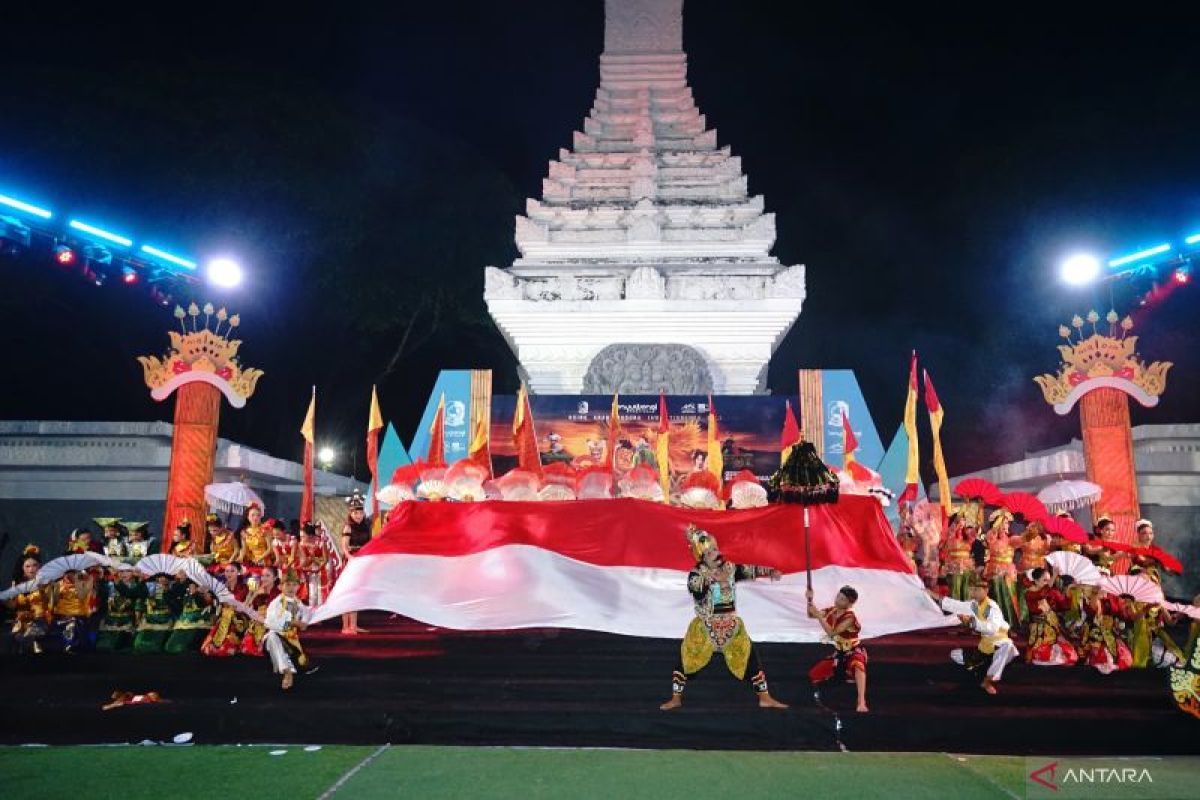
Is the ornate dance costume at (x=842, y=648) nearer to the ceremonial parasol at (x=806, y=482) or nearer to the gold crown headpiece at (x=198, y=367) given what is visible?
the ceremonial parasol at (x=806, y=482)

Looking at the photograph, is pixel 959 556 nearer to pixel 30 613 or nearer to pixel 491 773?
pixel 491 773

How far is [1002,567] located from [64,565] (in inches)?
407

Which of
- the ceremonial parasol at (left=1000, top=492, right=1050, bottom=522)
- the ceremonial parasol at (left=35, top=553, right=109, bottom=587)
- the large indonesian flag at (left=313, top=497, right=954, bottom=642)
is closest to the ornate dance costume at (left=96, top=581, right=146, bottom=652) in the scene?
the ceremonial parasol at (left=35, top=553, right=109, bottom=587)

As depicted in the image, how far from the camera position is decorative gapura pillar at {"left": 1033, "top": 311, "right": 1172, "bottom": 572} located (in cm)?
1148

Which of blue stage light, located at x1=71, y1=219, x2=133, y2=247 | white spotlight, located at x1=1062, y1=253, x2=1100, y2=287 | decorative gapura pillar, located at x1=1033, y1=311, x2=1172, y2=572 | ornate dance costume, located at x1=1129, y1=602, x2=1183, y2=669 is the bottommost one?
ornate dance costume, located at x1=1129, y1=602, x2=1183, y2=669

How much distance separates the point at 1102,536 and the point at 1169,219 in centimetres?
1338

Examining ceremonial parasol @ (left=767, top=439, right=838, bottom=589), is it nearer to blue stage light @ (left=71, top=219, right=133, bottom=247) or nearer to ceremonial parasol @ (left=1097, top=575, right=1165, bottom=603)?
ceremonial parasol @ (left=1097, top=575, right=1165, bottom=603)

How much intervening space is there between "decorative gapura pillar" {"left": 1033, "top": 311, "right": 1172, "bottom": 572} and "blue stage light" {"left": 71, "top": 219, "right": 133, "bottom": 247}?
1705cm

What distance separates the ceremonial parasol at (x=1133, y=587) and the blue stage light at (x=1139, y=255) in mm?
10305

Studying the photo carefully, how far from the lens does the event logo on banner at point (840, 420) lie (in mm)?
14320

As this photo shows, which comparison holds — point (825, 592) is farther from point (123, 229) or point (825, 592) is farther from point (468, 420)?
point (123, 229)

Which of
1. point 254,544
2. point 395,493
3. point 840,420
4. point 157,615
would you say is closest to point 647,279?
point 840,420

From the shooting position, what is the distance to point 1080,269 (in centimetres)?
1505

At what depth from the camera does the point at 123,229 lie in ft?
51.1
